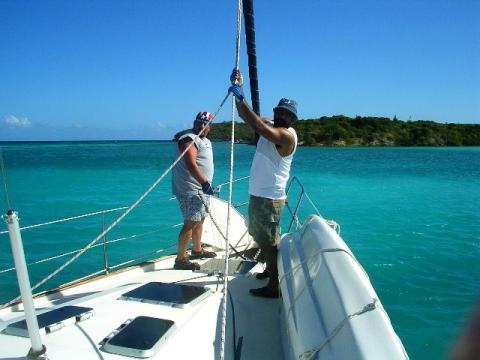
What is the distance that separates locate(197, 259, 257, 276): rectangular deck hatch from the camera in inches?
181

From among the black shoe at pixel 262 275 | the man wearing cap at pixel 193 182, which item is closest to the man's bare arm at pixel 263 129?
the man wearing cap at pixel 193 182

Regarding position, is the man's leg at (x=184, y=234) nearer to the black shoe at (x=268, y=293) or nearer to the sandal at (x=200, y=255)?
the sandal at (x=200, y=255)

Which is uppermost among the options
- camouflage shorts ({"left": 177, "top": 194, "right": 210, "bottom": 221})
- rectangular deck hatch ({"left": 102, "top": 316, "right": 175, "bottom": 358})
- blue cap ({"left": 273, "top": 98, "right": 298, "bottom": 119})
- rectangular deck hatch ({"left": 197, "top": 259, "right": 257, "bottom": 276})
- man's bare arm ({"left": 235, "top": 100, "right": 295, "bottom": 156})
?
blue cap ({"left": 273, "top": 98, "right": 298, "bottom": 119})

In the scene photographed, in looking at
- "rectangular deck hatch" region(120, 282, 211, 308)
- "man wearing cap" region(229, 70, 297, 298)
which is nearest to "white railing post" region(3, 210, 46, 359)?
"rectangular deck hatch" region(120, 282, 211, 308)

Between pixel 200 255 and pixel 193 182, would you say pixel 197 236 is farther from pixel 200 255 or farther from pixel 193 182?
pixel 193 182

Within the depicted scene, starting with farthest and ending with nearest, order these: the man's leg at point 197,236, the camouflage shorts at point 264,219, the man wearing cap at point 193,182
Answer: the man's leg at point 197,236 → the man wearing cap at point 193,182 → the camouflage shorts at point 264,219

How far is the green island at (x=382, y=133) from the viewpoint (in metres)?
90.7

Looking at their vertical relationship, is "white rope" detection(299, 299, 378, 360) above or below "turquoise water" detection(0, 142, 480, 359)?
above

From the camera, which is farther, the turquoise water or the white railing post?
the turquoise water

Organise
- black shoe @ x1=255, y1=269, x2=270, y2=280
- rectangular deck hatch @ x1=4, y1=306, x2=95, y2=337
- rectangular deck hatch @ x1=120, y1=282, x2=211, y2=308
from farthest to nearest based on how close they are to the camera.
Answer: black shoe @ x1=255, y1=269, x2=270, y2=280 → rectangular deck hatch @ x1=120, y1=282, x2=211, y2=308 → rectangular deck hatch @ x1=4, y1=306, x2=95, y2=337

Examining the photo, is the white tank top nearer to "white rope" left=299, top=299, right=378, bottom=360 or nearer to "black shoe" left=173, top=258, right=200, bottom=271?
"black shoe" left=173, top=258, right=200, bottom=271

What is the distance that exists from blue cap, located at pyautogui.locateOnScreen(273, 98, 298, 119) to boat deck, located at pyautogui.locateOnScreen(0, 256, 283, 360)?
1786mm

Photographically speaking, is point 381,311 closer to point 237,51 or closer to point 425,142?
point 237,51

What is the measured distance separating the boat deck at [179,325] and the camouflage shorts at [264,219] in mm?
665
